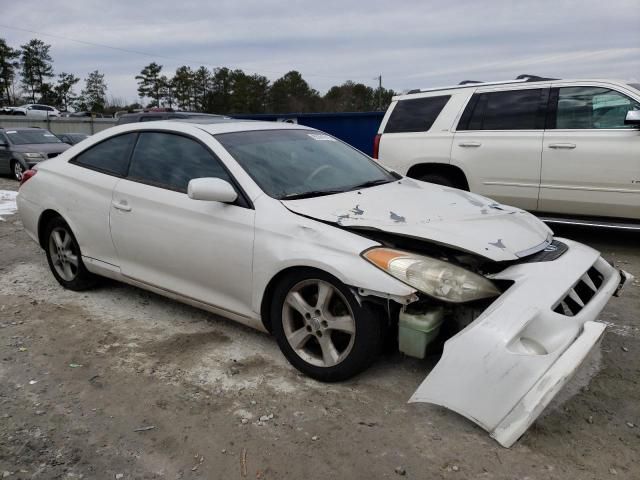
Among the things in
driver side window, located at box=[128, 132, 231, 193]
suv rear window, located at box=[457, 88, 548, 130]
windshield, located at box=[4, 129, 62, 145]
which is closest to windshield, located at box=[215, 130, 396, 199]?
driver side window, located at box=[128, 132, 231, 193]

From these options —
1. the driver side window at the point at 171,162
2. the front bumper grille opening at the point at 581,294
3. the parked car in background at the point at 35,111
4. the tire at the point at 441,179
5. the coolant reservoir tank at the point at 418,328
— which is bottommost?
the coolant reservoir tank at the point at 418,328

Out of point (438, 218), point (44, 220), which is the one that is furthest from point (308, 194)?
point (44, 220)

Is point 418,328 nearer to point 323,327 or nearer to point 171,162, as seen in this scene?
point 323,327

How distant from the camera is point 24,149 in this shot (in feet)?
46.6

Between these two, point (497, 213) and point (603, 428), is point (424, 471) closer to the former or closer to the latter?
point (603, 428)

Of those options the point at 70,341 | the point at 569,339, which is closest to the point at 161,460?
the point at 70,341

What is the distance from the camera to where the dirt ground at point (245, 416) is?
2.39 m

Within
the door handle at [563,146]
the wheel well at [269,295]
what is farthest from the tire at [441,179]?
the wheel well at [269,295]

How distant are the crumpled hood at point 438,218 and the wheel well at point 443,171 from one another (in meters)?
3.03

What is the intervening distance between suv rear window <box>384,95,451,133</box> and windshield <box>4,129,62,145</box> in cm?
1160

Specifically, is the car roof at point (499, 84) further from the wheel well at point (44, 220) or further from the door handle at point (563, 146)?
the wheel well at point (44, 220)

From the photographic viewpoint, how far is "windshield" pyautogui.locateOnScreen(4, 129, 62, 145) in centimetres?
1473

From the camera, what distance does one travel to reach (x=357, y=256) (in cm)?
284

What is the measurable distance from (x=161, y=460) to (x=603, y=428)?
83.3 inches
